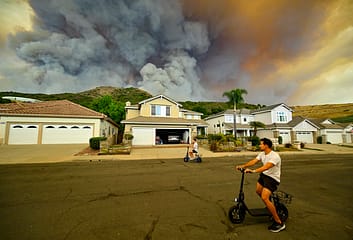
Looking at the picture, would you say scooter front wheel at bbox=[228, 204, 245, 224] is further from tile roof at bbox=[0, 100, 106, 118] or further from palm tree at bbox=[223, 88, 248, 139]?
palm tree at bbox=[223, 88, 248, 139]

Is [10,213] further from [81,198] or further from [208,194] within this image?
[208,194]

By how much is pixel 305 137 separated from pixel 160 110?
27809 mm

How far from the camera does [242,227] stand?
3.19m

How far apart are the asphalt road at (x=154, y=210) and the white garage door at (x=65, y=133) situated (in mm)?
16399

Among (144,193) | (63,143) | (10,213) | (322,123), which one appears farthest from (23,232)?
(322,123)

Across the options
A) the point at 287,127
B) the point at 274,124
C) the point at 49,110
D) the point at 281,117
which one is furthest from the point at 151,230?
the point at 281,117

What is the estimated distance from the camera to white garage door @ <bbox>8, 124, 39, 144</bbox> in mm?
19438

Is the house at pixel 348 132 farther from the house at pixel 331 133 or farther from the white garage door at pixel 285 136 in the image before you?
the white garage door at pixel 285 136

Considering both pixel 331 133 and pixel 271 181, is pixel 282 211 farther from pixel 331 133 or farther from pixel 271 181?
pixel 331 133

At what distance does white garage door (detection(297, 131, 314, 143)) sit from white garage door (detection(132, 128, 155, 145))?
27353mm

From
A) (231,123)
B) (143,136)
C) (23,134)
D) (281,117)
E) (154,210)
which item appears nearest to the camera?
(154,210)

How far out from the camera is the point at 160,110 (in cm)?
2523

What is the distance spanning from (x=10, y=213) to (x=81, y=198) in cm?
144

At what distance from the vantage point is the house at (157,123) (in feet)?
68.8
